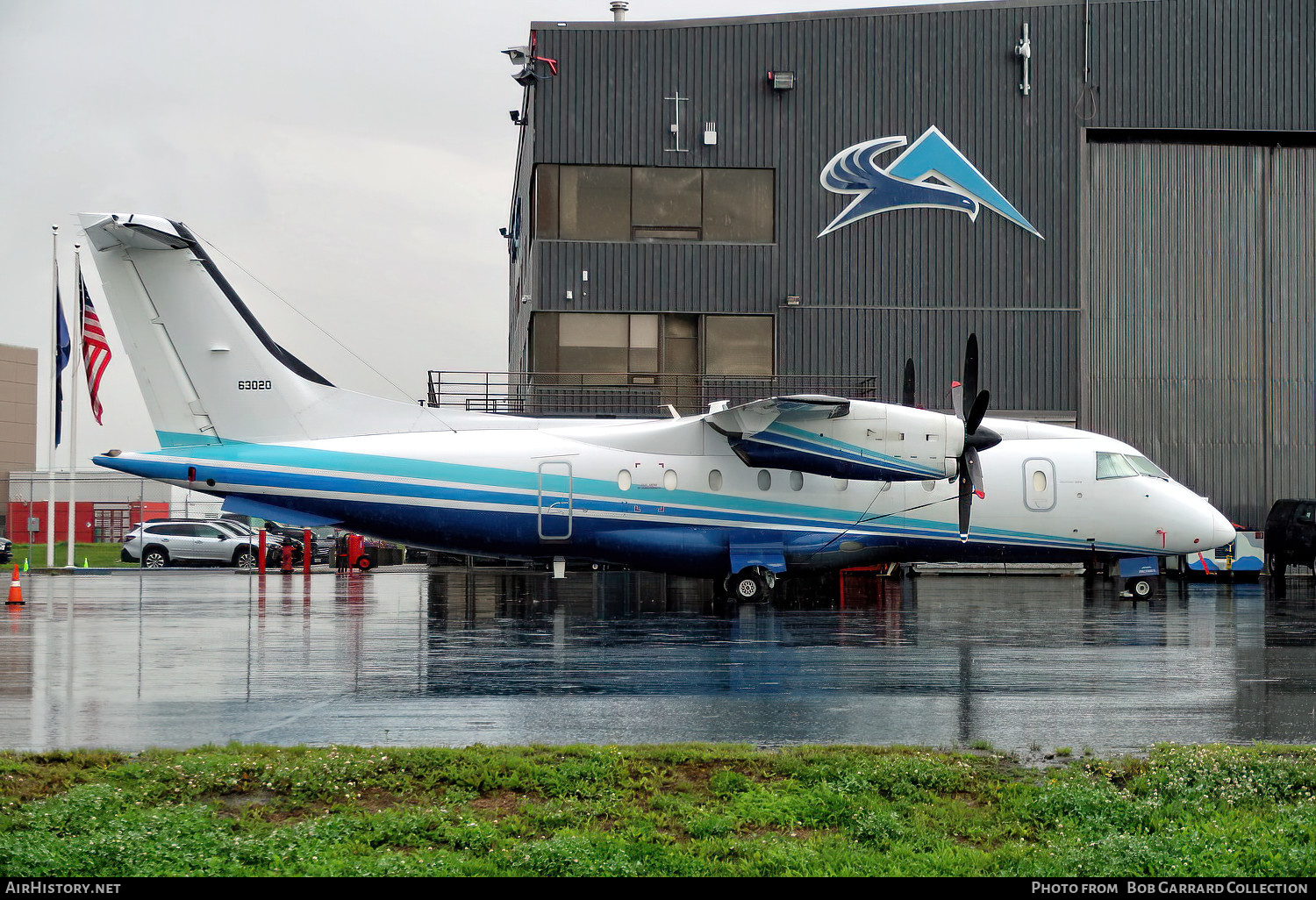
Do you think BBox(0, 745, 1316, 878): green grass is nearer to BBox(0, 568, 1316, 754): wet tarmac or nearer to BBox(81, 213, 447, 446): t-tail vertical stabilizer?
BBox(0, 568, 1316, 754): wet tarmac

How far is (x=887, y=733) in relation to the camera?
31.4ft

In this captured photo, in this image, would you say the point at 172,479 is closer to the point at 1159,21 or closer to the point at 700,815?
the point at 700,815

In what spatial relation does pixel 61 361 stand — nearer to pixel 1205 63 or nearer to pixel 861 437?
pixel 861 437

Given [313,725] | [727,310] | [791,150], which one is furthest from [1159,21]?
[313,725]

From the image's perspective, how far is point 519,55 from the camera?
1380 inches

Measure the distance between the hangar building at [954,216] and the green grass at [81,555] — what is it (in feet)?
73.3

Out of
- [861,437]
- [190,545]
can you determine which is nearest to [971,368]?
[861,437]

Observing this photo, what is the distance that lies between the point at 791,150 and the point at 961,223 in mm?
5934

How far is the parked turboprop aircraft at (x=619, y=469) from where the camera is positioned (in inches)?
776

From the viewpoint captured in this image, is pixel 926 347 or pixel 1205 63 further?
pixel 1205 63

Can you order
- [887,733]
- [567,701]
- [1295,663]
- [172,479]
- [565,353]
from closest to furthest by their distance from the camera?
1. [887,733]
2. [567,701]
3. [1295,663]
4. [172,479]
5. [565,353]

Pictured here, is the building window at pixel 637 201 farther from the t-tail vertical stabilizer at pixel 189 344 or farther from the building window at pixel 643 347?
the t-tail vertical stabilizer at pixel 189 344

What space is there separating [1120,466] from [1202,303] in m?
16.7

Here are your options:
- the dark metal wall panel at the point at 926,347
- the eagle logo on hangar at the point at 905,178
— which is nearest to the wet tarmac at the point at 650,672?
the dark metal wall panel at the point at 926,347
